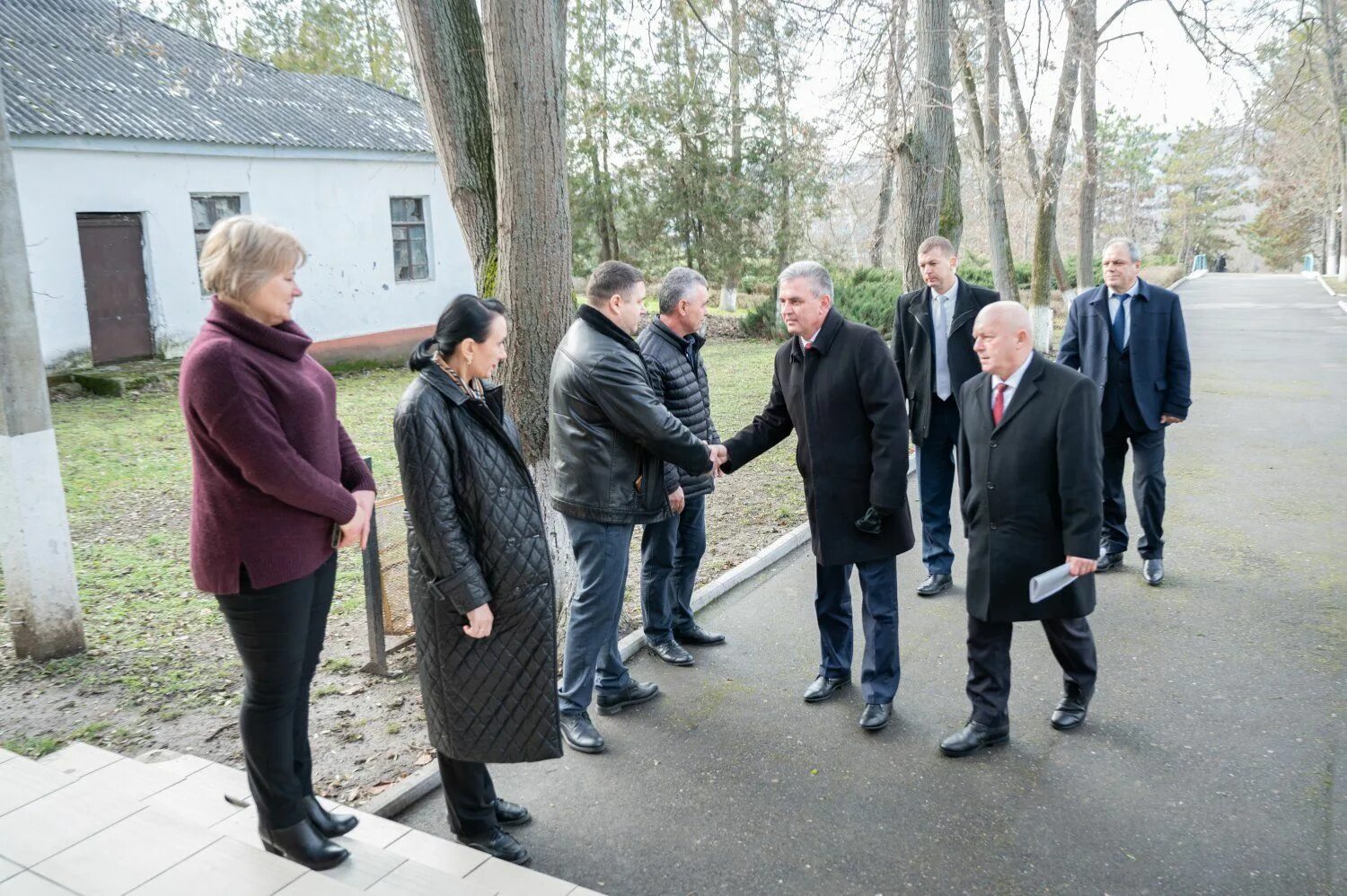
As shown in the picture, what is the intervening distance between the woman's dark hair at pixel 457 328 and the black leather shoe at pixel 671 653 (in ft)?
→ 7.98

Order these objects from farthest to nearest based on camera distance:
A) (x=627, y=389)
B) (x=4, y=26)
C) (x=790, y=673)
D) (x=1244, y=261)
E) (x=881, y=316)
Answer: (x=1244, y=261), (x=881, y=316), (x=4, y=26), (x=790, y=673), (x=627, y=389)

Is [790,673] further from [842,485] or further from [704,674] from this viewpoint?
[842,485]

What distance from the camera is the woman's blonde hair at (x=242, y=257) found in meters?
2.91

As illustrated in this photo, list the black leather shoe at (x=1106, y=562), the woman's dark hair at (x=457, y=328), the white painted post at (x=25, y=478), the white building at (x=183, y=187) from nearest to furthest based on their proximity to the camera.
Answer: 1. the woman's dark hair at (x=457, y=328)
2. the white painted post at (x=25, y=478)
3. the black leather shoe at (x=1106, y=562)
4. the white building at (x=183, y=187)

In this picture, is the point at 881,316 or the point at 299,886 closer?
the point at 299,886

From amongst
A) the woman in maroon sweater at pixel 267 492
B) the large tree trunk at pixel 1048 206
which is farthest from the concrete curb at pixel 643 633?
the large tree trunk at pixel 1048 206

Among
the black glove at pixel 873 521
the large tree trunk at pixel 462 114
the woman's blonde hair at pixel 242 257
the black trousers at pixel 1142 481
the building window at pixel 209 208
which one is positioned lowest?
the black trousers at pixel 1142 481

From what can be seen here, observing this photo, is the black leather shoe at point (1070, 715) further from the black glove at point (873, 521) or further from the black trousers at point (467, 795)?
the black trousers at point (467, 795)

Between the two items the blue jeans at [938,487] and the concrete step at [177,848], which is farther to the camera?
the blue jeans at [938,487]

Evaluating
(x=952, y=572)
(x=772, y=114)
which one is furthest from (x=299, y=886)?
(x=772, y=114)

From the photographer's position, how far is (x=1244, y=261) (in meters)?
92.2

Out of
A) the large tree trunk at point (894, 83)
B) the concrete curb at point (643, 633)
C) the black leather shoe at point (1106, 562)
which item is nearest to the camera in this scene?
the concrete curb at point (643, 633)

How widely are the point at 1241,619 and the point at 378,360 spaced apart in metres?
17.1

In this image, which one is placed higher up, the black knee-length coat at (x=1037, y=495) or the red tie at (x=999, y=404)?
the red tie at (x=999, y=404)
